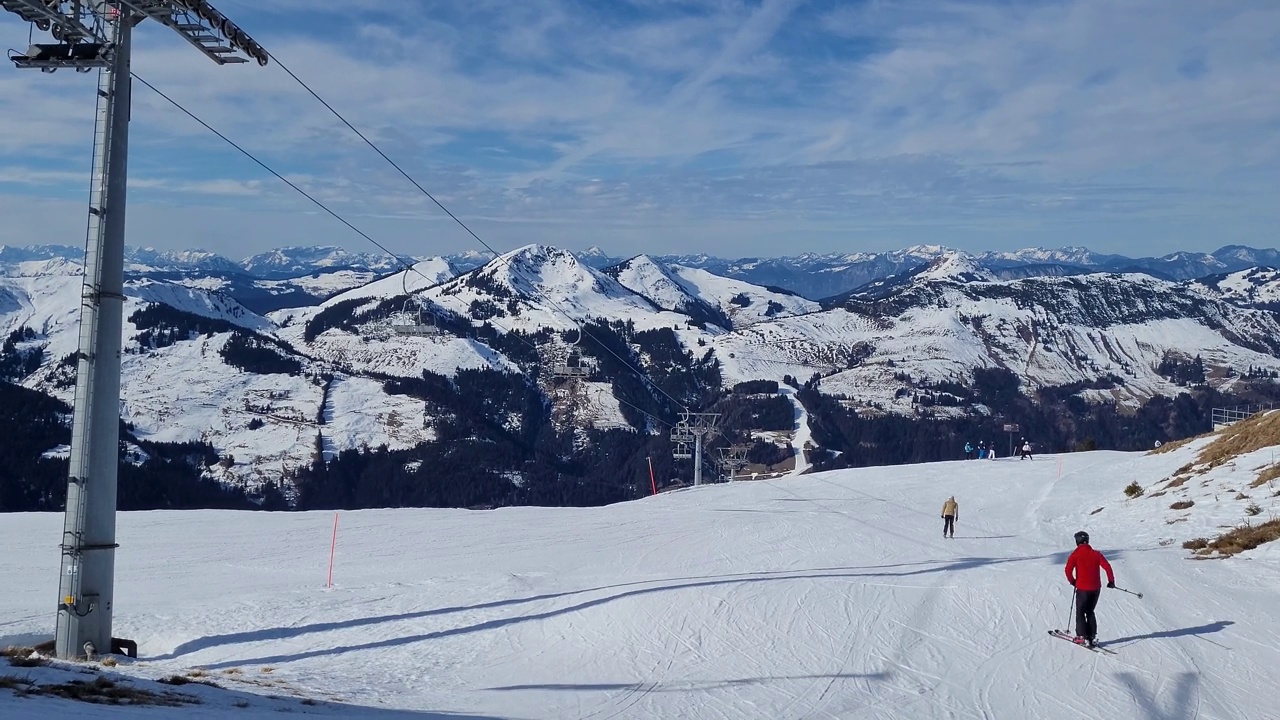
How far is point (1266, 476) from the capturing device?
26.9 meters

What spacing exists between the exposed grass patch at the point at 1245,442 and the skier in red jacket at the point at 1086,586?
71.9ft

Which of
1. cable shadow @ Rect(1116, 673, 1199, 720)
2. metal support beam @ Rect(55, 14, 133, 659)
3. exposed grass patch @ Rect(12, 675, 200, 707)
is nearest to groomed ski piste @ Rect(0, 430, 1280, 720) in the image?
cable shadow @ Rect(1116, 673, 1199, 720)

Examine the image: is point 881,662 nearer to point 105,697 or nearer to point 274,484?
point 105,697

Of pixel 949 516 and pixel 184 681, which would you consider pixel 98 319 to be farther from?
pixel 949 516

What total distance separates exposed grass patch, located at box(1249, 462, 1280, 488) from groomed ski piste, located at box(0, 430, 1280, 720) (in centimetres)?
60

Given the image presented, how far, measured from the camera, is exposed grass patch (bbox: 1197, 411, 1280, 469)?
108ft

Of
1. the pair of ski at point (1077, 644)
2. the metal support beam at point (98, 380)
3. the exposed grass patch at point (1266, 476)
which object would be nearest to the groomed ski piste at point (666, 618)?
the pair of ski at point (1077, 644)

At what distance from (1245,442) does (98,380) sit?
37.3m

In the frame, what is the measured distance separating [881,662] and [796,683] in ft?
5.68

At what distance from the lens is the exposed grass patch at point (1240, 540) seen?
20.8 meters

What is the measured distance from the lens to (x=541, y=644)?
14969mm

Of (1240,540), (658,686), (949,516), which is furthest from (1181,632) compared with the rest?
(949,516)

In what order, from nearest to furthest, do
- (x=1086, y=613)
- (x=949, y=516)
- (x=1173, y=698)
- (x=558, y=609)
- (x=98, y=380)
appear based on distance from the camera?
(x=1173, y=698), (x=98, y=380), (x=1086, y=613), (x=558, y=609), (x=949, y=516)

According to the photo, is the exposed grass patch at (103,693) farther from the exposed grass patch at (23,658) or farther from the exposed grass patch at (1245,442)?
the exposed grass patch at (1245,442)
